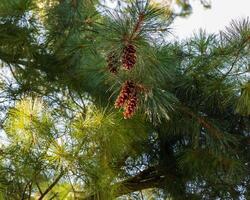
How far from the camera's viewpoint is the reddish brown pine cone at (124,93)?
113 centimetres

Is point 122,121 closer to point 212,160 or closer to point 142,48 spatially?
point 212,160

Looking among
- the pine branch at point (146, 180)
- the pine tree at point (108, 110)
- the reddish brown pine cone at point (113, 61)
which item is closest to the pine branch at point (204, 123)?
the pine tree at point (108, 110)

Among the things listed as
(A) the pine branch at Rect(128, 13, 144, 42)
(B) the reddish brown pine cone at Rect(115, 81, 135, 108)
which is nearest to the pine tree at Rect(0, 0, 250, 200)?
(B) the reddish brown pine cone at Rect(115, 81, 135, 108)

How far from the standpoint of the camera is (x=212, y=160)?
64.3 inches

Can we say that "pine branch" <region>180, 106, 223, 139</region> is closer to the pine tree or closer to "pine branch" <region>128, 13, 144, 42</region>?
the pine tree

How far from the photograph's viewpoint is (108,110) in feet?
5.01

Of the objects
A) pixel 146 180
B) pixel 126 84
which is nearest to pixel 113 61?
pixel 126 84

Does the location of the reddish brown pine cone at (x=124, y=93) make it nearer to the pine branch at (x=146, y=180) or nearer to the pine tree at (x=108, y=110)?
the pine tree at (x=108, y=110)

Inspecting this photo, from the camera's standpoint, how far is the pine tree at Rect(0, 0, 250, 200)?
1.38m

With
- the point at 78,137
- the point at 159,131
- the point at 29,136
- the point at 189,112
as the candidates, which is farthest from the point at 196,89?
the point at 29,136

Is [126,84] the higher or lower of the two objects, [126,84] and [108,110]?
the lower

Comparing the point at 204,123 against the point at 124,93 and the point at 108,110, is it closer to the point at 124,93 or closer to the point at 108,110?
the point at 108,110

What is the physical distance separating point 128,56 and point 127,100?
0.12 metres

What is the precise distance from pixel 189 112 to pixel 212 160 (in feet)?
0.65
